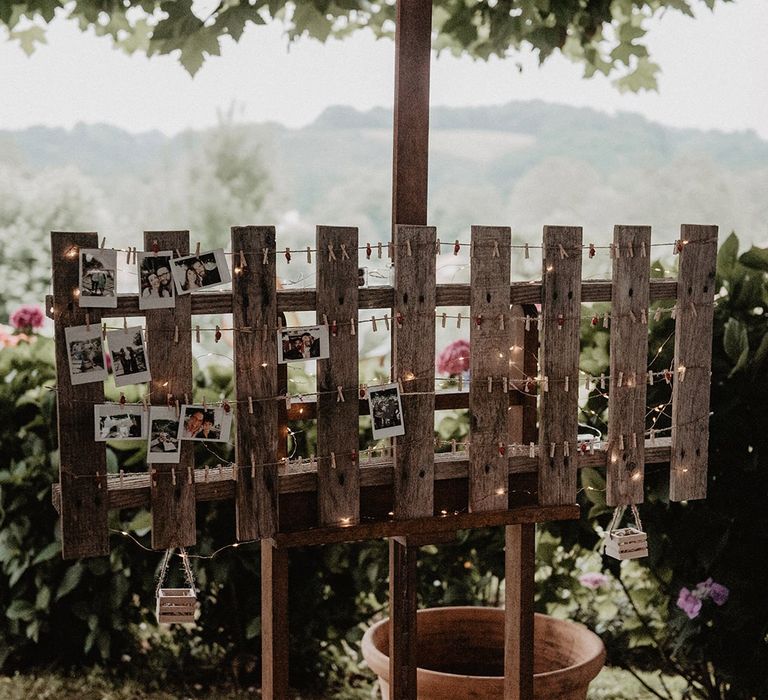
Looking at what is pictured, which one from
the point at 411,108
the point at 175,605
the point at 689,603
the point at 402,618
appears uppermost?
the point at 411,108

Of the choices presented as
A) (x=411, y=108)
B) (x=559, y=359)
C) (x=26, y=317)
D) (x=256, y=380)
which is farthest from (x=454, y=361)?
(x=26, y=317)

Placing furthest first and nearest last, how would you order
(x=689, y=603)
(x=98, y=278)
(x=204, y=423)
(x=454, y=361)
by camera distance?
1. (x=454, y=361)
2. (x=689, y=603)
3. (x=204, y=423)
4. (x=98, y=278)

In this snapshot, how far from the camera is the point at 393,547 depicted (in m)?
2.19

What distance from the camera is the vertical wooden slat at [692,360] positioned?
2.14m

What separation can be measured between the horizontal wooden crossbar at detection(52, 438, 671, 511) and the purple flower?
2.15 feet

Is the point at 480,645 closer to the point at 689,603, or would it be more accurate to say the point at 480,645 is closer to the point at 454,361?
the point at 689,603

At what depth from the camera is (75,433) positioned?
5.59ft

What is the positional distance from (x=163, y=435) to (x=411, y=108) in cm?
89

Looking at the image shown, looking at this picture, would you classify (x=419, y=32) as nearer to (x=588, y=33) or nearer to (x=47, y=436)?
(x=588, y=33)

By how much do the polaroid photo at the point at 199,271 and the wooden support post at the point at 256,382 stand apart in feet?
0.11

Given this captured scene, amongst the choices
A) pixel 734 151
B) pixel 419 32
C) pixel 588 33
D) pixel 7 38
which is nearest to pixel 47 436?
pixel 7 38

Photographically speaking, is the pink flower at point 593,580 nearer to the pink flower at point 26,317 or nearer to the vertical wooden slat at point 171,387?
the vertical wooden slat at point 171,387

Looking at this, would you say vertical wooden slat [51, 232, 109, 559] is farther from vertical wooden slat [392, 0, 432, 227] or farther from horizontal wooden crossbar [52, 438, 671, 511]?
vertical wooden slat [392, 0, 432, 227]

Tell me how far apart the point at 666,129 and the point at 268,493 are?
8.08 m
